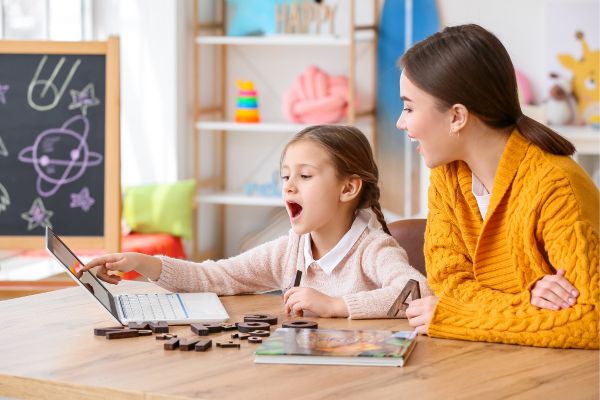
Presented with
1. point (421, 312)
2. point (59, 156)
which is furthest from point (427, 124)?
point (59, 156)

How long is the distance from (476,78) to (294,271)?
580 mm

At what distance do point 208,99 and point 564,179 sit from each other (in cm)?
367

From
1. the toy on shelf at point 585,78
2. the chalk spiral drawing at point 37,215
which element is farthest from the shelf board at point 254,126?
the chalk spiral drawing at point 37,215

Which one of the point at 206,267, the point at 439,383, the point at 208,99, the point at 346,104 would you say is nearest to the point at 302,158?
the point at 206,267

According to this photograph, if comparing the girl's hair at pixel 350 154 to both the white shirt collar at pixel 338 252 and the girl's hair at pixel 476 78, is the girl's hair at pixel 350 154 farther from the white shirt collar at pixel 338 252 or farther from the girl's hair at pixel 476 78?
the girl's hair at pixel 476 78

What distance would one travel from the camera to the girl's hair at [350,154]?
2.05 metres

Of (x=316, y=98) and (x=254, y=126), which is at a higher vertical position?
(x=316, y=98)

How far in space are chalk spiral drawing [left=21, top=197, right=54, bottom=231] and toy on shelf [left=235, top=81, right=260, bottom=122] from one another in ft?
5.54

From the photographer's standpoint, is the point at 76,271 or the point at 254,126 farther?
the point at 254,126

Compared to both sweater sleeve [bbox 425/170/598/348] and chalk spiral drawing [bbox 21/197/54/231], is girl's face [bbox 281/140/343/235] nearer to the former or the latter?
sweater sleeve [bbox 425/170/598/348]

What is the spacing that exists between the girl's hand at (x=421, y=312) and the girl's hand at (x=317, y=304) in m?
0.12

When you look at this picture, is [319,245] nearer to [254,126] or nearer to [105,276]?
[105,276]

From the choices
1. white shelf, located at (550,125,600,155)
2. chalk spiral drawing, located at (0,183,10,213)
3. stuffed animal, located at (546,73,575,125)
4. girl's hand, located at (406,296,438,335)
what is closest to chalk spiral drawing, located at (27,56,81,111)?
chalk spiral drawing, located at (0,183,10,213)

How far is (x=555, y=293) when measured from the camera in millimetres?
1610
